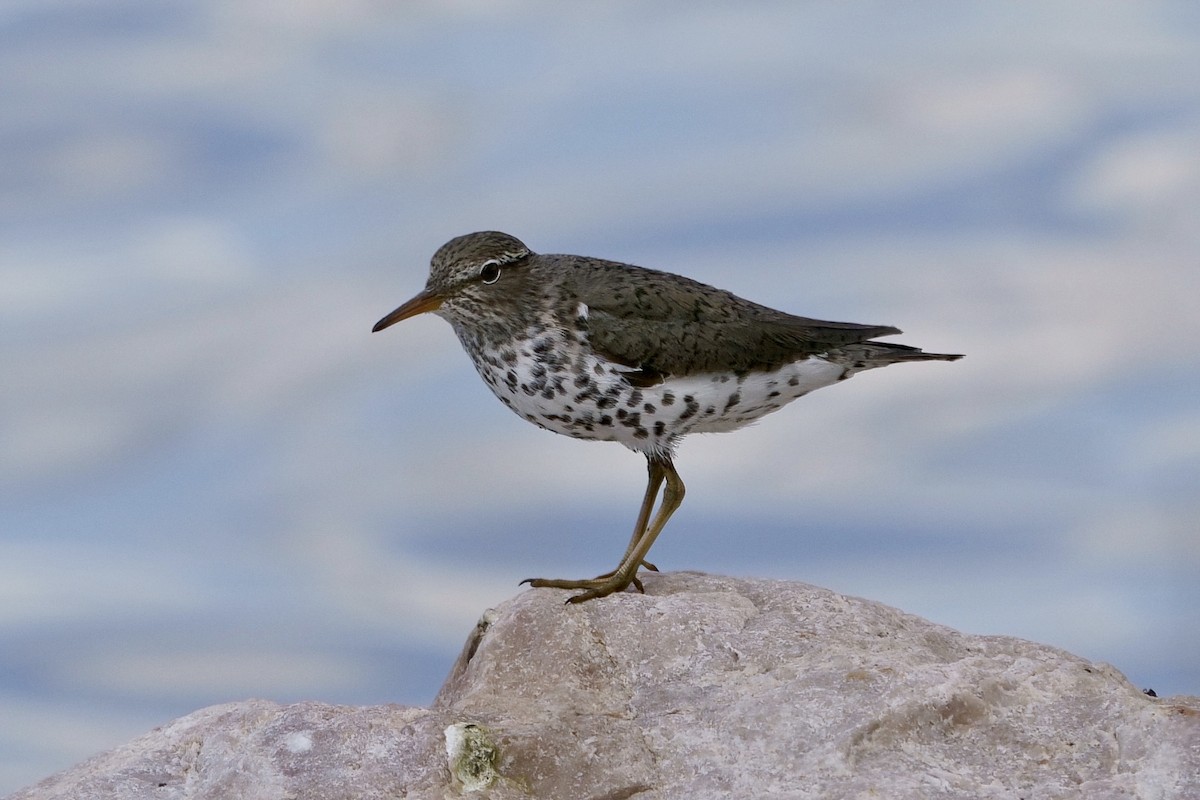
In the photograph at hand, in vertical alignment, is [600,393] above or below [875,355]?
below

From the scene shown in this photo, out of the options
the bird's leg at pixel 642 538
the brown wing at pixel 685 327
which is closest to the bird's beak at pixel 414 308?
the brown wing at pixel 685 327

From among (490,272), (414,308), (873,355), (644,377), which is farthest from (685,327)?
(414,308)

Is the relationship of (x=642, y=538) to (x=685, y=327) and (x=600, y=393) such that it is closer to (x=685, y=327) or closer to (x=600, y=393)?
(x=600, y=393)

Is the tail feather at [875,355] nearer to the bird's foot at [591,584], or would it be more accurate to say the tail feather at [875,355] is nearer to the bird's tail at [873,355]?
the bird's tail at [873,355]

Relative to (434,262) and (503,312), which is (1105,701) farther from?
(434,262)

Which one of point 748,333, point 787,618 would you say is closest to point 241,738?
point 787,618

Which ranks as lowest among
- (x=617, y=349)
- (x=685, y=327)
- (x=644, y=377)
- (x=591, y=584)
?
(x=591, y=584)

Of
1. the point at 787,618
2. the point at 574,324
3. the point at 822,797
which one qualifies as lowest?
the point at 822,797
